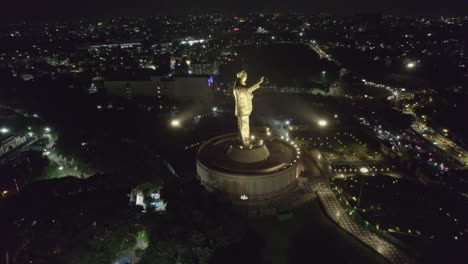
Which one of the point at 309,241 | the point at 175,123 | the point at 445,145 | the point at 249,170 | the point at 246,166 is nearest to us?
the point at 309,241

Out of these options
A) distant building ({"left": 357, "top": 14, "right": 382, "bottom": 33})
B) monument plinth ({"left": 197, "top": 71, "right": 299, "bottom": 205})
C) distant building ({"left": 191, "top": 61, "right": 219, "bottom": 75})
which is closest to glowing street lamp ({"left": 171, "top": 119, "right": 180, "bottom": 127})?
monument plinth ({"left": 197, "top": 71, "right": 299, "bottom": 205})

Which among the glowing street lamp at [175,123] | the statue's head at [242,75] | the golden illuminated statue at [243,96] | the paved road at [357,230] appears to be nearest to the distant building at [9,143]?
the glowing street lamp at [175,123]

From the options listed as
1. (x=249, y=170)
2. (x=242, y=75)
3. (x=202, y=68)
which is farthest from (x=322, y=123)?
(x=202, y=68)

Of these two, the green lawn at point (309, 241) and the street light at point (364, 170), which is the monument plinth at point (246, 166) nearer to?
the green lawn at point (309, 241)

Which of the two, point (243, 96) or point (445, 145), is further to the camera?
point (445, 145)

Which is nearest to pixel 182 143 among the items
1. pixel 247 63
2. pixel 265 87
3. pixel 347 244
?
pixel 347 244

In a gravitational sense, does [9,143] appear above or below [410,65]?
above

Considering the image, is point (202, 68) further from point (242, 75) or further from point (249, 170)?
point (249, 170)

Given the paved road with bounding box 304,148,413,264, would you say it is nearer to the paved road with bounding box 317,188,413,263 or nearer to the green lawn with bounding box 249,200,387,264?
the paved road with bounding box 317,188,413,263

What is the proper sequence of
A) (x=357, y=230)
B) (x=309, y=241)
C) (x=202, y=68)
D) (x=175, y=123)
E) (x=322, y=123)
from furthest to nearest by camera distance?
(x=202, y=68)
(x=175, y=123)
(x=322, y=123)
(x=357, y=230)
(x=309, y=241)

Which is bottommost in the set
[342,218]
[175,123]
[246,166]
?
[175,123]
